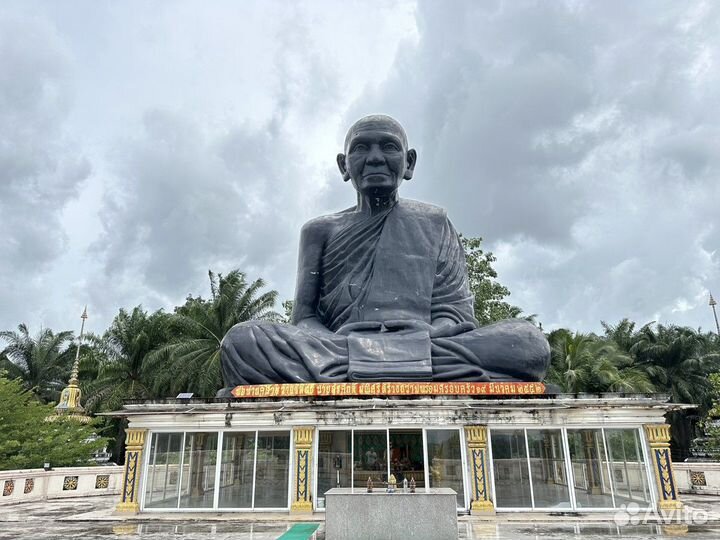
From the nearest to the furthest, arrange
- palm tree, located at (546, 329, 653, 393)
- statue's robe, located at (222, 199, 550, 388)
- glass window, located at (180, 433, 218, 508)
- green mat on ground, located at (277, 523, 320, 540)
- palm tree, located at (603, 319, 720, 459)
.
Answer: green mat on ground, located at (277, 523, 320, 540)
glass window, located at (180, 433, 218, 508)
statue's robe, located at (222, 199, 550, 388)
palm tree, located at (546, 329, 653, 393)
palm tree, located at (603, 319, 720, 459)

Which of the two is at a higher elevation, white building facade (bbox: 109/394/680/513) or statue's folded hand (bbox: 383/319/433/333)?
statue's folded hand (bbox: 383/319/433/333)

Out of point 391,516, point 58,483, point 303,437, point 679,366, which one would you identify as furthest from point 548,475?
point 679,366

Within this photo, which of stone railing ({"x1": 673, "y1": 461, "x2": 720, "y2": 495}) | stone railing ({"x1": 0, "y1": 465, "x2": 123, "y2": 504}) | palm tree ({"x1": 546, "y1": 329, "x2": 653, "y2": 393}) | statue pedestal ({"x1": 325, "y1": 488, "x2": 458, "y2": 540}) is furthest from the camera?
palm tree ({"x1": 546, "y1": 329, "x2": 653, "y2": 393})

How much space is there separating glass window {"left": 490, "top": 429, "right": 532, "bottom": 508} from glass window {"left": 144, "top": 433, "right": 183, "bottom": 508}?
573 centimetres

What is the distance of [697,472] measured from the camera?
46.1 ft

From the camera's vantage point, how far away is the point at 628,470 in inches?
383

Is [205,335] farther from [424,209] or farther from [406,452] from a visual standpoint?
[406,452]

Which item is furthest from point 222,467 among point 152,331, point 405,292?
point 152,331

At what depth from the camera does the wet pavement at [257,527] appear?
24.8ft

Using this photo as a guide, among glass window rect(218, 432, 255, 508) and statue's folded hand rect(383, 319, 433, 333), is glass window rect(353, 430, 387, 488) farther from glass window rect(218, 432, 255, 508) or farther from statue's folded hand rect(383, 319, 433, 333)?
statue's folded hand rect(383, 319, 433, 333)

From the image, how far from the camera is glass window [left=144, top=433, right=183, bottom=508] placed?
33.4ft

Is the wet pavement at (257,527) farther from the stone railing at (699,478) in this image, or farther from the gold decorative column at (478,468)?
the stone railing at (699,478)

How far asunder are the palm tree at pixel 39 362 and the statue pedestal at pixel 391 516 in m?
27.0

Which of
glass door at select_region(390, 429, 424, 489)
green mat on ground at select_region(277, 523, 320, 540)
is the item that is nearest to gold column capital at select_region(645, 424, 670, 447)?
glass door at select_region(390, 429, 424, 489)
